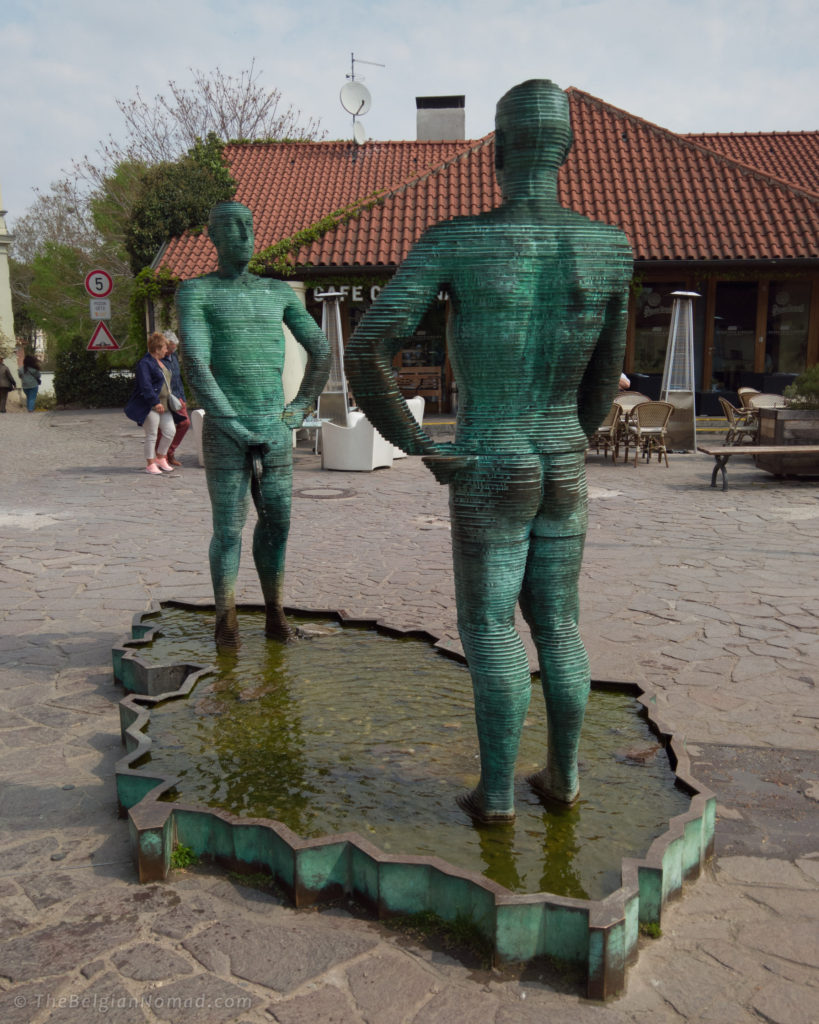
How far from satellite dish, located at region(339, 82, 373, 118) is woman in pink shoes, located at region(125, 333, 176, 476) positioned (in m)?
13.2

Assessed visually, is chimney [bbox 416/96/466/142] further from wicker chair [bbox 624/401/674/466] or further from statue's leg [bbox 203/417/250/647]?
statue's leg [bbox 203/417/250/647]

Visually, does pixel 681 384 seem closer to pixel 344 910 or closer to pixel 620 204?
pixel 620 204

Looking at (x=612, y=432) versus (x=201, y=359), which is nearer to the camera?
(x=201, y=359)

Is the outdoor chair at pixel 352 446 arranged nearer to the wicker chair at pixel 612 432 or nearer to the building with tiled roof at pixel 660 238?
the wicker chair at pixel 612 432

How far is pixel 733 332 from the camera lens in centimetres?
1948

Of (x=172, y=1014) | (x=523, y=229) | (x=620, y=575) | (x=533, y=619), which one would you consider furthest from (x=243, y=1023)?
(x=620, y=575)

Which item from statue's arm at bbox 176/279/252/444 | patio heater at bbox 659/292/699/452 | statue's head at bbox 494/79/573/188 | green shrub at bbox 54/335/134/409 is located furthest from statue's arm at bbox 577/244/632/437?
green shrub at bbox 54/335/134/409

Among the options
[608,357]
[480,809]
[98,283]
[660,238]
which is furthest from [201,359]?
[660,238]

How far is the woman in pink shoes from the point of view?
11742mm

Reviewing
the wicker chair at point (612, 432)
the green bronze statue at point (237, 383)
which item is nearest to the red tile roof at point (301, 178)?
the wicker chair at point (612, 432)

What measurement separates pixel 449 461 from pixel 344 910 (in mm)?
1376

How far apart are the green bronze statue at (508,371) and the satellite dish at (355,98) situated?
21572 millimetres

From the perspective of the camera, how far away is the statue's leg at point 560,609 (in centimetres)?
298

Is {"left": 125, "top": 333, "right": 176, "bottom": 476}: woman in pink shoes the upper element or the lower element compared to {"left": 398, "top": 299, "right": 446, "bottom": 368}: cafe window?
lower
